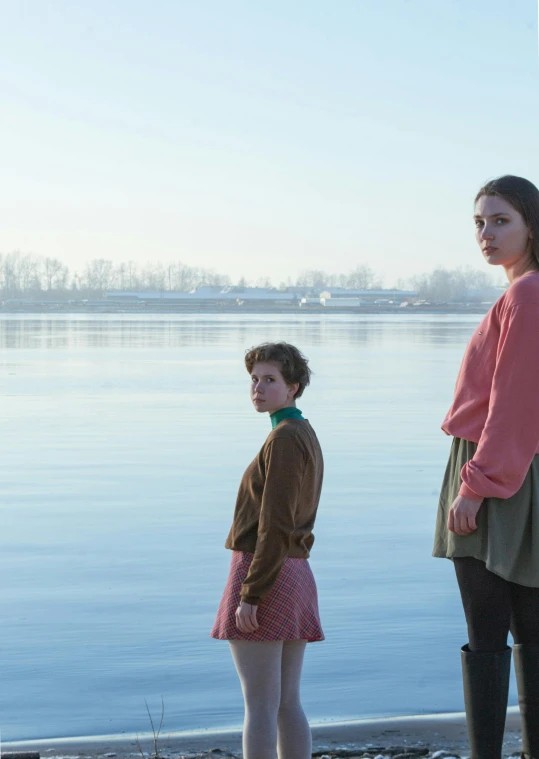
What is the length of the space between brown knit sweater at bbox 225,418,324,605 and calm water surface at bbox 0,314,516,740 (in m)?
1.65

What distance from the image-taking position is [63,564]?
6.81m

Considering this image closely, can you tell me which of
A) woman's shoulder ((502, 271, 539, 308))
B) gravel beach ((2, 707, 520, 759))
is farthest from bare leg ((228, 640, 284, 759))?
woman's shoulder ((502, 271, 539, 308))

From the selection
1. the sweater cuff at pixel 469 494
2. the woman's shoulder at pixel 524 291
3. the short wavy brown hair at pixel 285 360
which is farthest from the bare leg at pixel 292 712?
the woman's shoulder at pixel 524 291

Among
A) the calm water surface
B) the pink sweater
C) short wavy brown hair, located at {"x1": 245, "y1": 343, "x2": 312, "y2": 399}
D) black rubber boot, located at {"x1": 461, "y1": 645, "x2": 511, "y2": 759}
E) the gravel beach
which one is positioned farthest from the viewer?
the calm water surface

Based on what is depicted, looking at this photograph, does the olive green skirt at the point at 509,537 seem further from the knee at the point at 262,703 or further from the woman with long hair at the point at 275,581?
the knee at the point at 262,703

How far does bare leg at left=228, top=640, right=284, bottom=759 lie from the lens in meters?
2.92

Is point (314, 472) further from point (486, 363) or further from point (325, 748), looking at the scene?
point (325, 748)

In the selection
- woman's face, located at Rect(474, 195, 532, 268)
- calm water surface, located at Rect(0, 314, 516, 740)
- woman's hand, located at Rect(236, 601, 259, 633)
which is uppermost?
woman's face, located at Rect(474, 195, 532, 268)

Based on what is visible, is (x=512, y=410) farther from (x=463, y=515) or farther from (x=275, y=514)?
(x=275, y=514)

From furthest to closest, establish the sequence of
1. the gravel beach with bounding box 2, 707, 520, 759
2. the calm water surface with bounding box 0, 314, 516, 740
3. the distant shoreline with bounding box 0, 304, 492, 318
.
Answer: the distant shoreline with bounding box 0, 304, 492, 318 < the calm water surface with bounding box 0, 314, 516, 740 < the gravel beach with bounding box 2, 707, 520, 759

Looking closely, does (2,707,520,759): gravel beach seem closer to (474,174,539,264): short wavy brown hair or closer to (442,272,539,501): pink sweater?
(442,272,539,501): pink sweater

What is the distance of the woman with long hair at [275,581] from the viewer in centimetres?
288

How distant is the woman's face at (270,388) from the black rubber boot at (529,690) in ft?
3.24

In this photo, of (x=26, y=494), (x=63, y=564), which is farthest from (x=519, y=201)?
(x=26, y=494)
